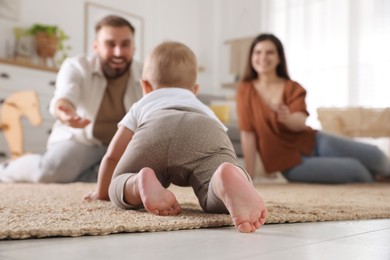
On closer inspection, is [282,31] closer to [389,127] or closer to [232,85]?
[232,85]

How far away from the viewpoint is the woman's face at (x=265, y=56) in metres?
2.42

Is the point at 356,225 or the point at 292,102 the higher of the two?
the point at 292,102

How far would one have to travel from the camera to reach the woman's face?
2422mm

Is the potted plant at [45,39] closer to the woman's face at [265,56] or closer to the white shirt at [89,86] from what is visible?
the white shirt at [89,86]

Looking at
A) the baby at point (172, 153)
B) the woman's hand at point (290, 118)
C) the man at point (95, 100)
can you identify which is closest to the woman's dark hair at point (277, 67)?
the woman's hand at point (290, 118)

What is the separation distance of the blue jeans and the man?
0.92 meters

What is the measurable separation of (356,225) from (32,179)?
1.62m

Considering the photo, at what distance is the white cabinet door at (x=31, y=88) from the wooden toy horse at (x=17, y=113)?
643mm

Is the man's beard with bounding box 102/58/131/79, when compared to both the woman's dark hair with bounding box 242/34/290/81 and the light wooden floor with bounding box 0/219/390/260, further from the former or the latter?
the light wooden floor with bounding box 0/219/390/260

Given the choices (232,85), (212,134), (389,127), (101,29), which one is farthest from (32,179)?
(232,85)

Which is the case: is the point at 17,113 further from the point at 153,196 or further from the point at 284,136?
the point at 153,196

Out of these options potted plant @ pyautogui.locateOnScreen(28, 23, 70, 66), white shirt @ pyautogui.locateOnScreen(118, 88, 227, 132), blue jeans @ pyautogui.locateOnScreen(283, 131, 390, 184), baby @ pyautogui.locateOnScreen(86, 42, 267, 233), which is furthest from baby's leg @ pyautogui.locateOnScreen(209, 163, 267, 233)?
potted plant @ pyautogui.locateOnScreen(28, 23, 70, 66)

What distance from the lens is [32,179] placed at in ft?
6.95

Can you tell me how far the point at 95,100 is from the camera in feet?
6.82
